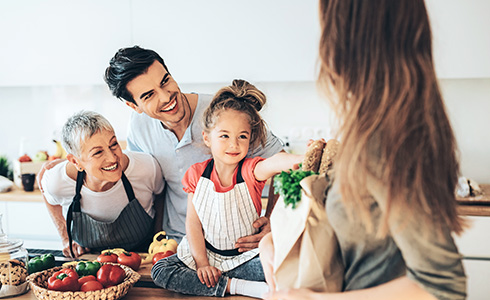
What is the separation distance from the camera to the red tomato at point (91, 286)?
46.9 inches

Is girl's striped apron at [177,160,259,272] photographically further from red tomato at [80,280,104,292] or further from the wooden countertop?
red tomato at [80,280,104,292]

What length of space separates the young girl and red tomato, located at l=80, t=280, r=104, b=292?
169 millimetres

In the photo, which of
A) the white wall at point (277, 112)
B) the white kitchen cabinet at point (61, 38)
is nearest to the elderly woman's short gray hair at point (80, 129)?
the white wall at point (277, 112)

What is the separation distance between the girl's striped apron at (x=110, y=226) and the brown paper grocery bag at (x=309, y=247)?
92 cm

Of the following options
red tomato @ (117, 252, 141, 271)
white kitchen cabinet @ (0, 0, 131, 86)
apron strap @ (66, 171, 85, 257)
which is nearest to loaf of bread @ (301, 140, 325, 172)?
red tomato @ (117, 252, 141, 271)

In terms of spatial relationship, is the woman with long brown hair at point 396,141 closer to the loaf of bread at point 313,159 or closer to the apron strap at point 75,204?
the loaf of bread at point 313,159

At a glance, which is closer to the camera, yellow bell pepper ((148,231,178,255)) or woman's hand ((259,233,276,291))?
woman's hand ((259,233,276,291))

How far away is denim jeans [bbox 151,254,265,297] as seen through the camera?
1.28 metres

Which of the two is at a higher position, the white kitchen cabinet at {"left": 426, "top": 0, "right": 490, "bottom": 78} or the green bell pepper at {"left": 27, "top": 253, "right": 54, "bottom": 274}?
the white kitchen cabinet at {"left": 426, "top": 0, "right": 490, "bottom": 78}

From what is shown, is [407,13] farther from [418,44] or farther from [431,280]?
[431,280]

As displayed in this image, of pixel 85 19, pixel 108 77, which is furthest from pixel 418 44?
pixel 85 19

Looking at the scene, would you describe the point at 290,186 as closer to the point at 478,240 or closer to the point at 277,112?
the point at 478,240

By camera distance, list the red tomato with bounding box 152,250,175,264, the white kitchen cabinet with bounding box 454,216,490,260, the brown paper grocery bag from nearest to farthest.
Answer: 1. the brown paper grocery bag
2. the red tomato with bounding box 152,250,175,264
3. the white kitchen cabinet with bounding box 454,216,490,260

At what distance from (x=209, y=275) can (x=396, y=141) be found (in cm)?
75
